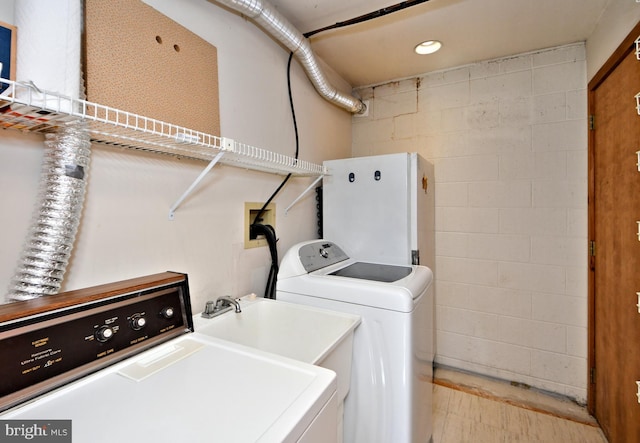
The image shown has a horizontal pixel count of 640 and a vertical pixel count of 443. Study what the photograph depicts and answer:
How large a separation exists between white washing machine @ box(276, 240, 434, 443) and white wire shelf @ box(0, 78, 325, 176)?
2.32ft

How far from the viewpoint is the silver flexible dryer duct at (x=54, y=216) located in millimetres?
756

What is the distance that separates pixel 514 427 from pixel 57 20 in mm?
2975

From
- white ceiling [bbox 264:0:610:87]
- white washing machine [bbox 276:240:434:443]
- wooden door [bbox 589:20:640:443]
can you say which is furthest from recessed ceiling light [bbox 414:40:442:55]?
white washing machine [bbox 276:240:434:443]

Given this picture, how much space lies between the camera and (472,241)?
2396 millimetres

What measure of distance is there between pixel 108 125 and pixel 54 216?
0.29 metres

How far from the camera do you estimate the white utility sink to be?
39.2 inches

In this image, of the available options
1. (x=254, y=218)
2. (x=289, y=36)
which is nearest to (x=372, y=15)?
(x=289, y=36)

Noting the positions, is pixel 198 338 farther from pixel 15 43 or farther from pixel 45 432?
pixel 15 43

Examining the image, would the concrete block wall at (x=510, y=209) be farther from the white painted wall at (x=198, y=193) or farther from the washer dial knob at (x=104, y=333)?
the washer dial knob at (x=104, y=333)

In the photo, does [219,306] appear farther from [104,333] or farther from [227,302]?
[104,333]

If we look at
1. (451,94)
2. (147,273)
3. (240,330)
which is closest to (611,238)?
(451,94)

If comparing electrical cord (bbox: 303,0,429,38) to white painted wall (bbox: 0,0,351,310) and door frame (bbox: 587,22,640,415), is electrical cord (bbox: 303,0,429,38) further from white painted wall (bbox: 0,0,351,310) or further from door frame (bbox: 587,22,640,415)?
door frame (bbox: 587,22,640,415)

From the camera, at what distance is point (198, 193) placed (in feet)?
4.29

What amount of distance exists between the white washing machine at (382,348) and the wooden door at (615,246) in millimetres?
1073
